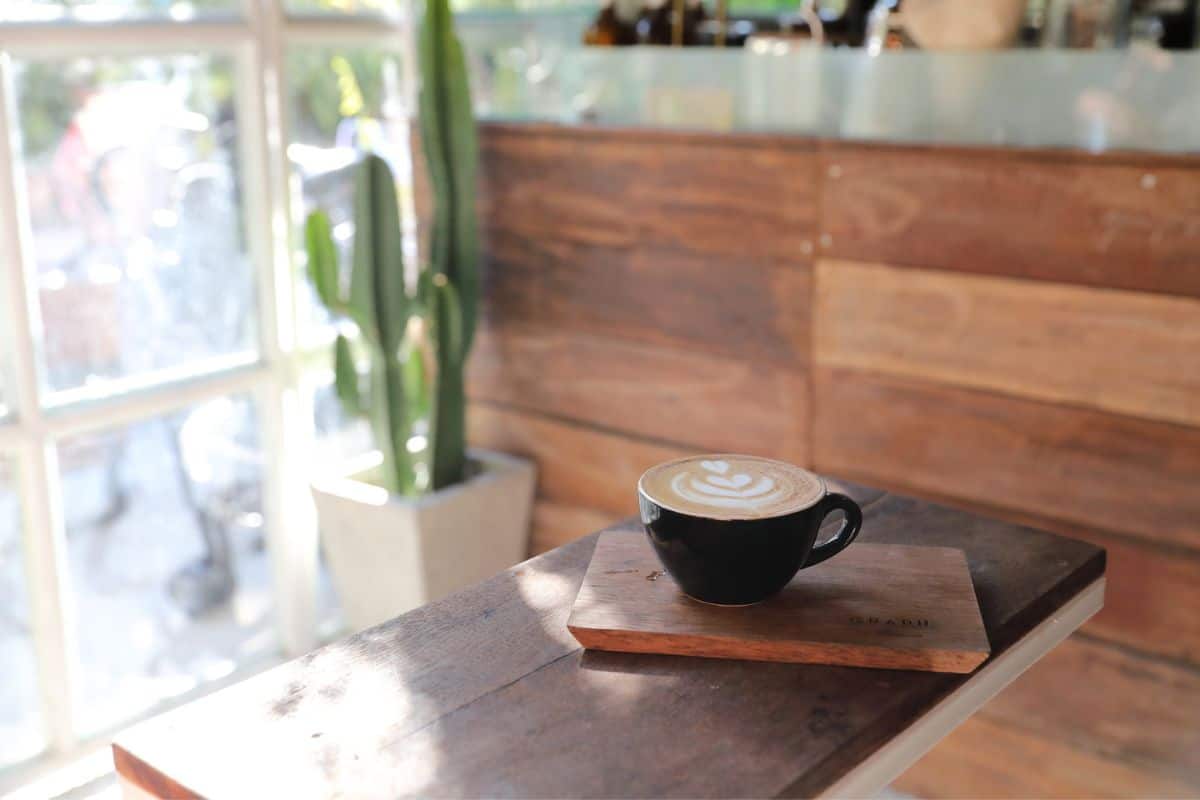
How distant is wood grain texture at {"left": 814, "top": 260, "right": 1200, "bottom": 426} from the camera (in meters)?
1.61

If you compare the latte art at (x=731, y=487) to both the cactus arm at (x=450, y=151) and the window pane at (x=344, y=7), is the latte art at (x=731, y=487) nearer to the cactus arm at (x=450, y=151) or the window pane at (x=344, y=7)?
the cactus arm at (x=450, y=151)

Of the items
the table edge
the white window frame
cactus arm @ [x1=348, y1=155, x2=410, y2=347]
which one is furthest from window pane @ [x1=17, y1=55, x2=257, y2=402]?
the table edge

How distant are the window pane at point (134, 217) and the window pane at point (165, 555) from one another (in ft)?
0.41

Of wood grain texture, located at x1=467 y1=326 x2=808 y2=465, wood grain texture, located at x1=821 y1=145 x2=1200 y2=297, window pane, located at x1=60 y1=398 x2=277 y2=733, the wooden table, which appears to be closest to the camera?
the wooden table

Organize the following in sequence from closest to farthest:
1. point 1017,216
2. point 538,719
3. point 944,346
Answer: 1. point 538,719
2. point 1017,216
3. point 944,346

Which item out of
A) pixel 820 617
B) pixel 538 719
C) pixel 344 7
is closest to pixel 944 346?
pixel 820 617

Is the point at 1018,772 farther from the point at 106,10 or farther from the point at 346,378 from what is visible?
the point at 106,10

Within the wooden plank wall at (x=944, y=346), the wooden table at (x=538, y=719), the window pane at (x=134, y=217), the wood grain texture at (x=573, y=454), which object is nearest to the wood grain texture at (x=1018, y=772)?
the wooden plank wall at (x=944, y=346)

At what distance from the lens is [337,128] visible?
2.35m

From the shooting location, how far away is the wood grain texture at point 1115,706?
1.69 m

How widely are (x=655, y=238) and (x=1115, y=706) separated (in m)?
0.97

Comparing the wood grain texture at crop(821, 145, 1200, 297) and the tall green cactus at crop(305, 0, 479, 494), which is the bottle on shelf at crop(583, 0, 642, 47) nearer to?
the tall green cactus at crop(305, 0, 479, 494)

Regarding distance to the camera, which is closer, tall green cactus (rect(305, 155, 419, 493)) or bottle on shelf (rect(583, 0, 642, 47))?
tall green cactus (rect(305, 155, 419, 493))

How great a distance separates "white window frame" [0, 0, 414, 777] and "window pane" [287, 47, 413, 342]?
0.03 metres
